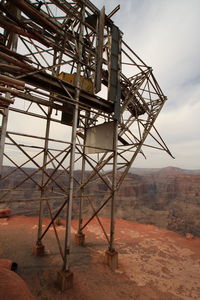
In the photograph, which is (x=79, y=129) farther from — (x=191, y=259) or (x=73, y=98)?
(x=191, y=259)

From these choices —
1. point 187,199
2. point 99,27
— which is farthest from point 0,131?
point 187,199

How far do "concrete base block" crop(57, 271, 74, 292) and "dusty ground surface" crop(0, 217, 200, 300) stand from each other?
0.59ft

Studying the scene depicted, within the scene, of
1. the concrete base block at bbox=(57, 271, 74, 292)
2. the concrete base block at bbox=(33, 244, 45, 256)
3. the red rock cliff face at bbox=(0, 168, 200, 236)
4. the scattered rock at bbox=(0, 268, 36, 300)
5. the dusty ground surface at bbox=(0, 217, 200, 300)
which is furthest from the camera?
the red rock cliff face at bbox=(0, 168, 200, 236)

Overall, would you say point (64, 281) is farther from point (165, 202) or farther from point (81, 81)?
point (165, 202)

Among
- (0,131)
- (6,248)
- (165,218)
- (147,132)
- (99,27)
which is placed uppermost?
(99,27)

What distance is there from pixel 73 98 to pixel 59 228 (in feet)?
36.0

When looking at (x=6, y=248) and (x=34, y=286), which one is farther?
(x=6, y=248)

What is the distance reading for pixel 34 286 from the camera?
6.04 m

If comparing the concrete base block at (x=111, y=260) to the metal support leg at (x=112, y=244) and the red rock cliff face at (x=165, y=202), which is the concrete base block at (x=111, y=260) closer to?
the metal support leg at (x=112, y=244)

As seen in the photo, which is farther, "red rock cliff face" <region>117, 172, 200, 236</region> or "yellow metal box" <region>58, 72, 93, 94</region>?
"red rock cliff face" <region>117, 172, 200, 236</region>

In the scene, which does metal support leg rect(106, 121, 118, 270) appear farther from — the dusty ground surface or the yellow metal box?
the yellow metal box

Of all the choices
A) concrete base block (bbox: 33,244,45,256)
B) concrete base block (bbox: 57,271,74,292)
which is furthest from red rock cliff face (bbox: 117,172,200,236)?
concrete base block (bbox: 57,271,74,292)

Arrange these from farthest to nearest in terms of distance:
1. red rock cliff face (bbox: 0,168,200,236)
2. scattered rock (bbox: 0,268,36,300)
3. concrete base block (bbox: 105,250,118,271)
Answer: red rock cliff face (bbox: 0,168,200,236) → concrete base block (bbox: 105,250,118,271) → scattered rock (bbox: 0,268,36,300)

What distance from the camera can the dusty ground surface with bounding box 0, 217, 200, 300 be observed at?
20.0 ft
